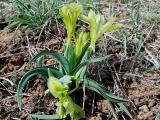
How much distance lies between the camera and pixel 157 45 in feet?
7.14

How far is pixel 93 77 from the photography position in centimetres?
197

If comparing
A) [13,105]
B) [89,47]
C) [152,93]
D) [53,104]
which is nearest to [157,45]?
[152,93]

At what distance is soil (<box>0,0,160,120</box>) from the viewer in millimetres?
1867

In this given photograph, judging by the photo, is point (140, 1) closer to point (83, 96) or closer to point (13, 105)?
point (83, 96)

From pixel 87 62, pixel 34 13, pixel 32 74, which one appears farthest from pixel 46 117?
pixel 34 13

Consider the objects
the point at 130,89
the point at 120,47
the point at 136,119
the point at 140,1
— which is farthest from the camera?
the point at 140,1

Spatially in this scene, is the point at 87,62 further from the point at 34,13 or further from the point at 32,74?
the point at 34,13

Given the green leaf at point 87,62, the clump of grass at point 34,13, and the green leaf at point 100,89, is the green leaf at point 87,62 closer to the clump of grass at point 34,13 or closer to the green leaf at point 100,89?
the green leaf at point 100,89

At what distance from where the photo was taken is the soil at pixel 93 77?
1.87m

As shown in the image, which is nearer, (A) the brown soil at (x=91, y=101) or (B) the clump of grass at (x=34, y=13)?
(A) the brown soil at (x=91, y=101)

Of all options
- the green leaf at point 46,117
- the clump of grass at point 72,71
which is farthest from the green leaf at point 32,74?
the green leaf at point 46,117

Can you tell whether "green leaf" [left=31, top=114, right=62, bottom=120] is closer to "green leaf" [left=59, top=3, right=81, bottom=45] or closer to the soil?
the soil

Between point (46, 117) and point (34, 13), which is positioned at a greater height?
point (34, 13)

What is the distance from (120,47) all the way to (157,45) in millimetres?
195
